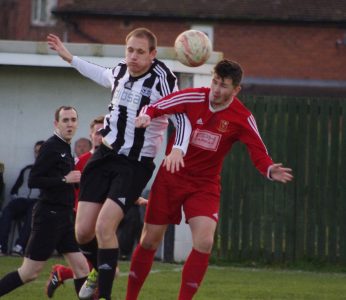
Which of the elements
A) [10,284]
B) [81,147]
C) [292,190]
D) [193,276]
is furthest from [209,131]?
[292,190]

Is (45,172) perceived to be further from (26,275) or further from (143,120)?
(143,120)

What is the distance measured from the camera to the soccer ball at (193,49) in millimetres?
10016

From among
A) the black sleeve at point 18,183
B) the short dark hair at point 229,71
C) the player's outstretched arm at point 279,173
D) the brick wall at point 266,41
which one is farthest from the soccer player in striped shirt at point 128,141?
the brick wall at point 266,41

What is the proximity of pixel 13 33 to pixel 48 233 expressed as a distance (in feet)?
111

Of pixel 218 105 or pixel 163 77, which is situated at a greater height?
pixel 163 77

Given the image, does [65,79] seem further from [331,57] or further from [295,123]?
[331,57]

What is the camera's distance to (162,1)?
40.2m

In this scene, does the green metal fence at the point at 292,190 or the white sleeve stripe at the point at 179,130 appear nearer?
the white sleeve stripe at the point at 179,130

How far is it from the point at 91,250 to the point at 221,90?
1.92 metres

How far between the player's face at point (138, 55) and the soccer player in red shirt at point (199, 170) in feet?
1.25

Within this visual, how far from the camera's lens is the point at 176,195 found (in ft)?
31.8

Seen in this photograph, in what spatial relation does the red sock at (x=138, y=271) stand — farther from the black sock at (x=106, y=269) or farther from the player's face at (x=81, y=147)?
the player's face at (x=81, y=147)

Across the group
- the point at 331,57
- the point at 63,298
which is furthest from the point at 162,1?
the point at 63,298

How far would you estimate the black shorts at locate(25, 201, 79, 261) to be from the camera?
33.6 feet
